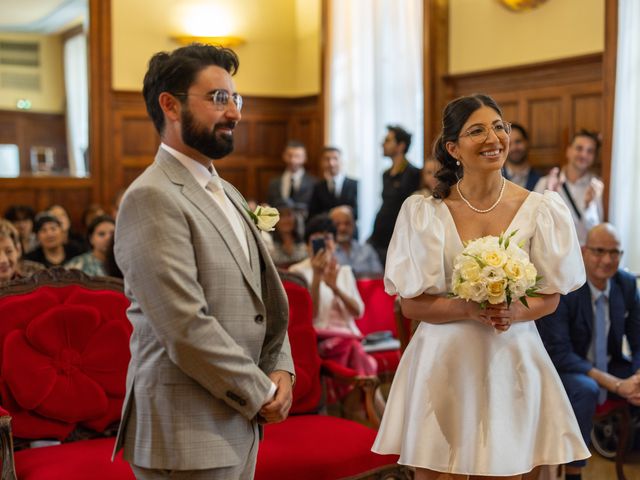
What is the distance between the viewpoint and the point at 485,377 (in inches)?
96.8

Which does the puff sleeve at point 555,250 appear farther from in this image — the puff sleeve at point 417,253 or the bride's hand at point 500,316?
the puff sleeve at point 417,253

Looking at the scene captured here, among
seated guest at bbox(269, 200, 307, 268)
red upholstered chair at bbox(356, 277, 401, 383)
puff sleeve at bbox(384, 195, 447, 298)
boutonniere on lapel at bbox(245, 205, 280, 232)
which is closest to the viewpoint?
boutonniere on lapel at bbox(245, 205, 280, 232)

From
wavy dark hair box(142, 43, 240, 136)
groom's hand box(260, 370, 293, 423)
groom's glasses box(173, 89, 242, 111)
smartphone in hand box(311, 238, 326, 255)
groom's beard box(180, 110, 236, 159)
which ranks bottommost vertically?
groom's hand box(260, 370, 293, 423)

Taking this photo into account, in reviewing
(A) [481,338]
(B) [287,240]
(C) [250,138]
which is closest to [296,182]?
(C) [250,138]

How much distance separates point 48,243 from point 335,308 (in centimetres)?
219

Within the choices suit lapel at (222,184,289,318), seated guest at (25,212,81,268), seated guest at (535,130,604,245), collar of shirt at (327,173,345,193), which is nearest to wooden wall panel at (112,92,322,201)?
collar of shirt at (327,173,345,193)

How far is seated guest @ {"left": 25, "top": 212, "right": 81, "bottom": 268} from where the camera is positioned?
5.91m

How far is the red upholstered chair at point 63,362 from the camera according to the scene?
306cm

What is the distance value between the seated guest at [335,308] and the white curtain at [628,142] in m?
2.24

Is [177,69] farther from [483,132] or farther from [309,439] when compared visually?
[309,439]

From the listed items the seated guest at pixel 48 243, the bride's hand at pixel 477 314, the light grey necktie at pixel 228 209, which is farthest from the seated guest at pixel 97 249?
the light grey necktie at pixel 228 209

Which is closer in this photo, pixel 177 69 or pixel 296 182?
pixel 177 69

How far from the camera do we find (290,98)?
10.1 m

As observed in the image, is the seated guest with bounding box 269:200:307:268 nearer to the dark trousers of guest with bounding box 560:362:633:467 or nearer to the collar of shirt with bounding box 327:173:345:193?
the collar of shirt with bounding box 327:173:345:193
